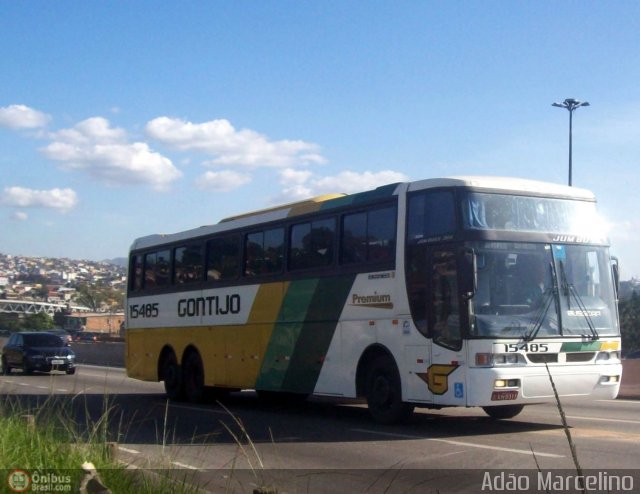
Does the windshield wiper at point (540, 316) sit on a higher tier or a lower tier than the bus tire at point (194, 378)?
higher

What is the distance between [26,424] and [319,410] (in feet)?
30.1

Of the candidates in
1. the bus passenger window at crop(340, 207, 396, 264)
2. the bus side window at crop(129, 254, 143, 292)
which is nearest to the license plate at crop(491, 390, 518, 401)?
the bus passenger window at crop(340, 207, 396, 264)

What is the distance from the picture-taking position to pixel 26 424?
9.20m

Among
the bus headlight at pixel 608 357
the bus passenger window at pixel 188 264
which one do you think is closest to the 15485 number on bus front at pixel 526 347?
the bus headlight at pixel 608 357

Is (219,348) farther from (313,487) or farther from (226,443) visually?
(313,487)

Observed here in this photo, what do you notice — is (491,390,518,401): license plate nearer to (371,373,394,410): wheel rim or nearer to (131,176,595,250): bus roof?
(371,373,394,410): wheel rim

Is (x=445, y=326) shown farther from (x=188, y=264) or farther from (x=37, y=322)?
(x=37, y=322)

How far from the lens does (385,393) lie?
13852mm

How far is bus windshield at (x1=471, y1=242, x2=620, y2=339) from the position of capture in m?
12.5

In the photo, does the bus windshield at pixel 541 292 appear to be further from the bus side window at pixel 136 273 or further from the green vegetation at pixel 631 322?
the green vegetation at pixel 631 322

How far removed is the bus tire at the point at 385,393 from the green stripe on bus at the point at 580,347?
240 cm

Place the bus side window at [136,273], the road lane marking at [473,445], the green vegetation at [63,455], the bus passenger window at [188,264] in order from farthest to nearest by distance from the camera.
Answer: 1. the bus side window at [136,273]
2. the bus passenger window at [188,264]
3. the road lane marking at [473,445]
4. the green vegetation at [63,455]

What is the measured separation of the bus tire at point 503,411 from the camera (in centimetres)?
1474

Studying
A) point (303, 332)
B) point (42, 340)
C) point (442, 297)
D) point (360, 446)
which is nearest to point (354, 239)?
point (303, 332)
